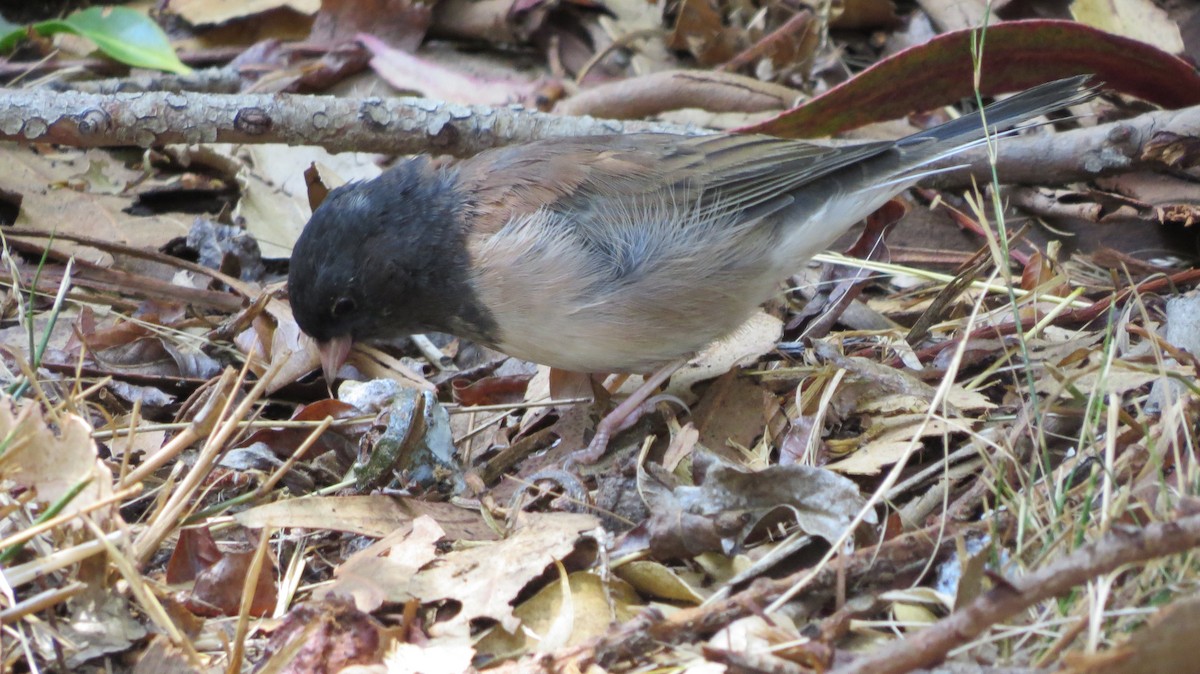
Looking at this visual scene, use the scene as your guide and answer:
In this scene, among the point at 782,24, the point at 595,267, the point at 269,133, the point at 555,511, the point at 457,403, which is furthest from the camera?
the point at 782,24

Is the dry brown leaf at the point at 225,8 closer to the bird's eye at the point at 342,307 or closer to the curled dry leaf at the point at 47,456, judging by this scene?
the bird's eye at the point at 342,307

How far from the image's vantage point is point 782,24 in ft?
15.4

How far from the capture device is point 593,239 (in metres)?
3.01

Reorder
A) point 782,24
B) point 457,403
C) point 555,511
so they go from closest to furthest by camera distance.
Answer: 1. point 555,511
2. point 457,403
3. point 782,24

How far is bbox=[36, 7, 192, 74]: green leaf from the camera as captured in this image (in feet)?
13.9

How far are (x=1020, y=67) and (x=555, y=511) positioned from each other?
7.53 feet

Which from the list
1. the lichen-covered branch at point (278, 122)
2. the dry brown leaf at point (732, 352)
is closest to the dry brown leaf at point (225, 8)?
the lichen-covered branch at point (278, 122)

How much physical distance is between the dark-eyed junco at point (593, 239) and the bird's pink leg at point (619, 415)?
0.02 metres

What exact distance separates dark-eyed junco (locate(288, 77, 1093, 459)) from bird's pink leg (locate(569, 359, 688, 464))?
0.02m

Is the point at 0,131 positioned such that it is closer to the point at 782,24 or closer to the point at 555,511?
the point at 555,511

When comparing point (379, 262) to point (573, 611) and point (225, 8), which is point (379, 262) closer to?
point (573, 611)

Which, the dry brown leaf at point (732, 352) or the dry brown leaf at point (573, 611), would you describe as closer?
the dry brown leaf at point (573, 611)

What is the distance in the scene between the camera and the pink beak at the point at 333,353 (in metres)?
3.12

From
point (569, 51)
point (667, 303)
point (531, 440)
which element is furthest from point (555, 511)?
point (569, 51)
